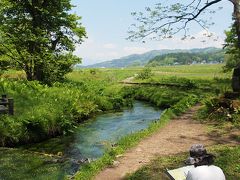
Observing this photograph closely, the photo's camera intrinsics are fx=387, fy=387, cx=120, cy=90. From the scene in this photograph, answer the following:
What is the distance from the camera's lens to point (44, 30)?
1412 inches

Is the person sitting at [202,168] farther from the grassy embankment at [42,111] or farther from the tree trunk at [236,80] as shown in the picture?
the tree trunk at [236,80]

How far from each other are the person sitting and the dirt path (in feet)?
22.0

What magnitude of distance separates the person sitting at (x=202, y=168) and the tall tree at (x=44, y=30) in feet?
93.0

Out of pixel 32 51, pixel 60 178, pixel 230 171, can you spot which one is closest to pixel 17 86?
pixel 32 51

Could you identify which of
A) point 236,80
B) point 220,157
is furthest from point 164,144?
point 236,80

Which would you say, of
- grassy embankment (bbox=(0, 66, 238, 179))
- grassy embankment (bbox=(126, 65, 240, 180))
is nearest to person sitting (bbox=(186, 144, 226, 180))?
grassy embankment (bbox=(126, 65, 240, 180))

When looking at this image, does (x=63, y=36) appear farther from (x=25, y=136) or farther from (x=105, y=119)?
(x=25, y=136)

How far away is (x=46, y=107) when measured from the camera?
79.8 feet

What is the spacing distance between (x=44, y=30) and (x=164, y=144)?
22.4 metres

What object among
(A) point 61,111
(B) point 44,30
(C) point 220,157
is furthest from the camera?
(B) point 44,30

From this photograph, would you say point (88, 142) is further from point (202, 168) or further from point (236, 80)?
point (202, 168)

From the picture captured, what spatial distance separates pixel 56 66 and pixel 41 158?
21178 mm

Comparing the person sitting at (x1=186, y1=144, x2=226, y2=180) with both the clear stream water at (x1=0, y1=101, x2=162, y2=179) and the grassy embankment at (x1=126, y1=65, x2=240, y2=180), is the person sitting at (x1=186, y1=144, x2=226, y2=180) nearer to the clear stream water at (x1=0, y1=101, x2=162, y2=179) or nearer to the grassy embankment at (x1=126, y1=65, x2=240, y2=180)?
the grassy embankment at (x1=126, y1=65, x2=240, y2=180)

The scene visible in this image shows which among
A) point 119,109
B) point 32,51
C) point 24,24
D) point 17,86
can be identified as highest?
point 24,24
